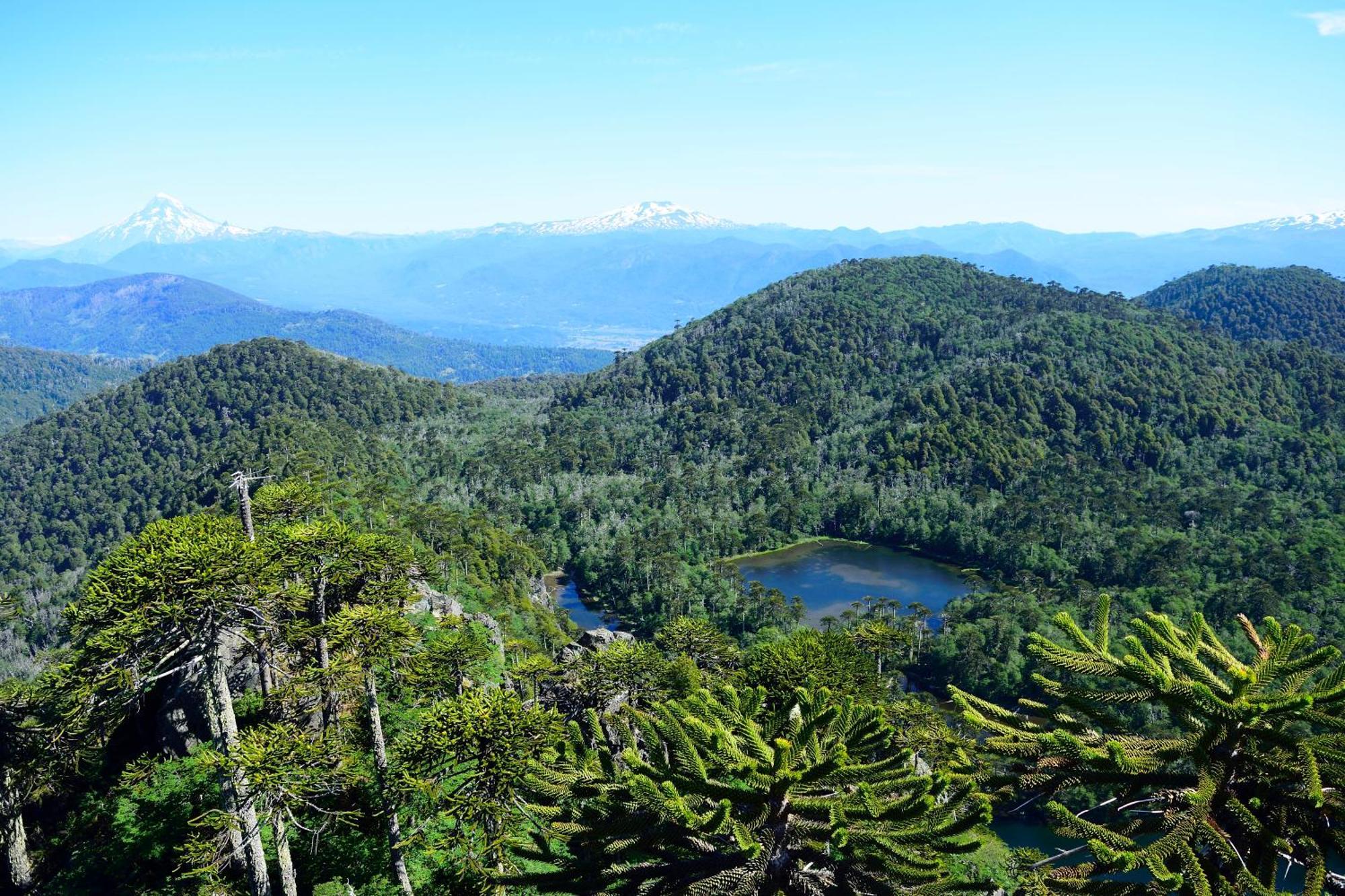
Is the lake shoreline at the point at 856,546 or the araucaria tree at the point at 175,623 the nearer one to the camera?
the araucaria tree at the point at 175,623

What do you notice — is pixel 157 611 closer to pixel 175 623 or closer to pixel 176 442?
pixel 175 623

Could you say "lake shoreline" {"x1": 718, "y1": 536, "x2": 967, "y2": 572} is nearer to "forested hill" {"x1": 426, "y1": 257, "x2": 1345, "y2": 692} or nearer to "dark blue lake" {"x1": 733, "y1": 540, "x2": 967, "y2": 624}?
"dark blue lake" {"x1": 733, "y1": 540, "x2": 967, "y2": 624}

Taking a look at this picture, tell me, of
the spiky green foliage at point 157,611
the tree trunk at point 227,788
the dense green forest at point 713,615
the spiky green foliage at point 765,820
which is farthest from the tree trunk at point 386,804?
the spiky green foliage at point 765,820

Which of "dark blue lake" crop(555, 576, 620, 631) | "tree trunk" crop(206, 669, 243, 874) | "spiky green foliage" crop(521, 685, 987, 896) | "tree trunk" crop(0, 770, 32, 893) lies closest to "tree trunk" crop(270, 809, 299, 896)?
"tree trunk" crop(206, 669, 243, 874)

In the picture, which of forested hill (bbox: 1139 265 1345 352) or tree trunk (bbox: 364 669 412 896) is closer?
tree trunk (bbox: 364 669 412 896)

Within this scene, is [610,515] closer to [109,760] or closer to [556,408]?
[556,408]

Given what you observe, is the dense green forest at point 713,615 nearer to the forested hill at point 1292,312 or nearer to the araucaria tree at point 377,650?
the araucaria tree at point 377,650
